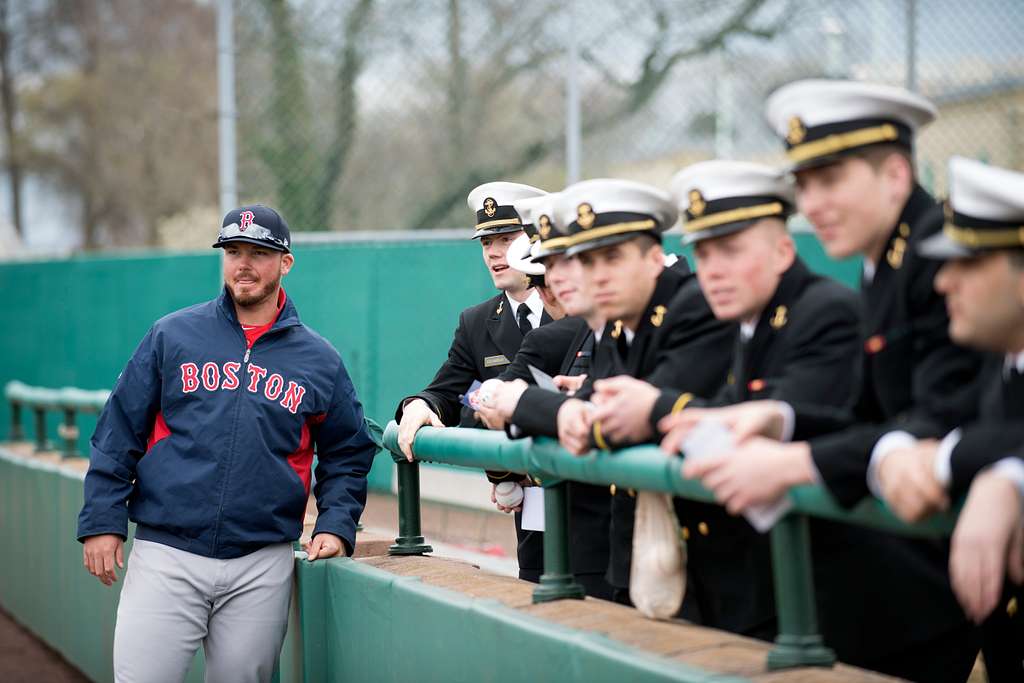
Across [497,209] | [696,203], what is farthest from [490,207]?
[696,203]

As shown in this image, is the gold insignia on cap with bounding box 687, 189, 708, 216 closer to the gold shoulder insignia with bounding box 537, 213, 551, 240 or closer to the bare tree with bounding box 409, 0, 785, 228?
the gold shoulder insignia with bounding box 537, 213, 551, 240

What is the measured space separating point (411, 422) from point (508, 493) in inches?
16.6

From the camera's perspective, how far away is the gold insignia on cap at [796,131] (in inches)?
102

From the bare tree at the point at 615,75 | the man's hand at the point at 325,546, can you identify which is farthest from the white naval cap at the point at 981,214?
the bare tree at the point at 615,75

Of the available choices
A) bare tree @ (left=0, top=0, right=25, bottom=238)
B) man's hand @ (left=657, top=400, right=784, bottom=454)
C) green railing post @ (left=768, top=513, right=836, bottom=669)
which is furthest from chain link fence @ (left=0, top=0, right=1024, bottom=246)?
bare tree @ (left=0, top=0, right=25, bottom=238)

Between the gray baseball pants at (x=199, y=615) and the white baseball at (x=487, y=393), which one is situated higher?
the white baseball at (x=487, y=393)

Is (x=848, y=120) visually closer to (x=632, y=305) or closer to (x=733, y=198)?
(x=733, y=198)

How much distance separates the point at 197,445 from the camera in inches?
169

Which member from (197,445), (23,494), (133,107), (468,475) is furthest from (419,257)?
(133,107)

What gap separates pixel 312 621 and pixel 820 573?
209cm

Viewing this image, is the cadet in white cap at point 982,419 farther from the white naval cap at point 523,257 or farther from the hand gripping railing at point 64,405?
the hand gripping railing at point 64,405

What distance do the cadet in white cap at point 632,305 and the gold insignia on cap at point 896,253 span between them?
556 millimetres

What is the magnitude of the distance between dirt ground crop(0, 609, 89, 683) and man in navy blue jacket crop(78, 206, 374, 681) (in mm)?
2799

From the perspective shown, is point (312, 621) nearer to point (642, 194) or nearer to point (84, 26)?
point (642, 194)
